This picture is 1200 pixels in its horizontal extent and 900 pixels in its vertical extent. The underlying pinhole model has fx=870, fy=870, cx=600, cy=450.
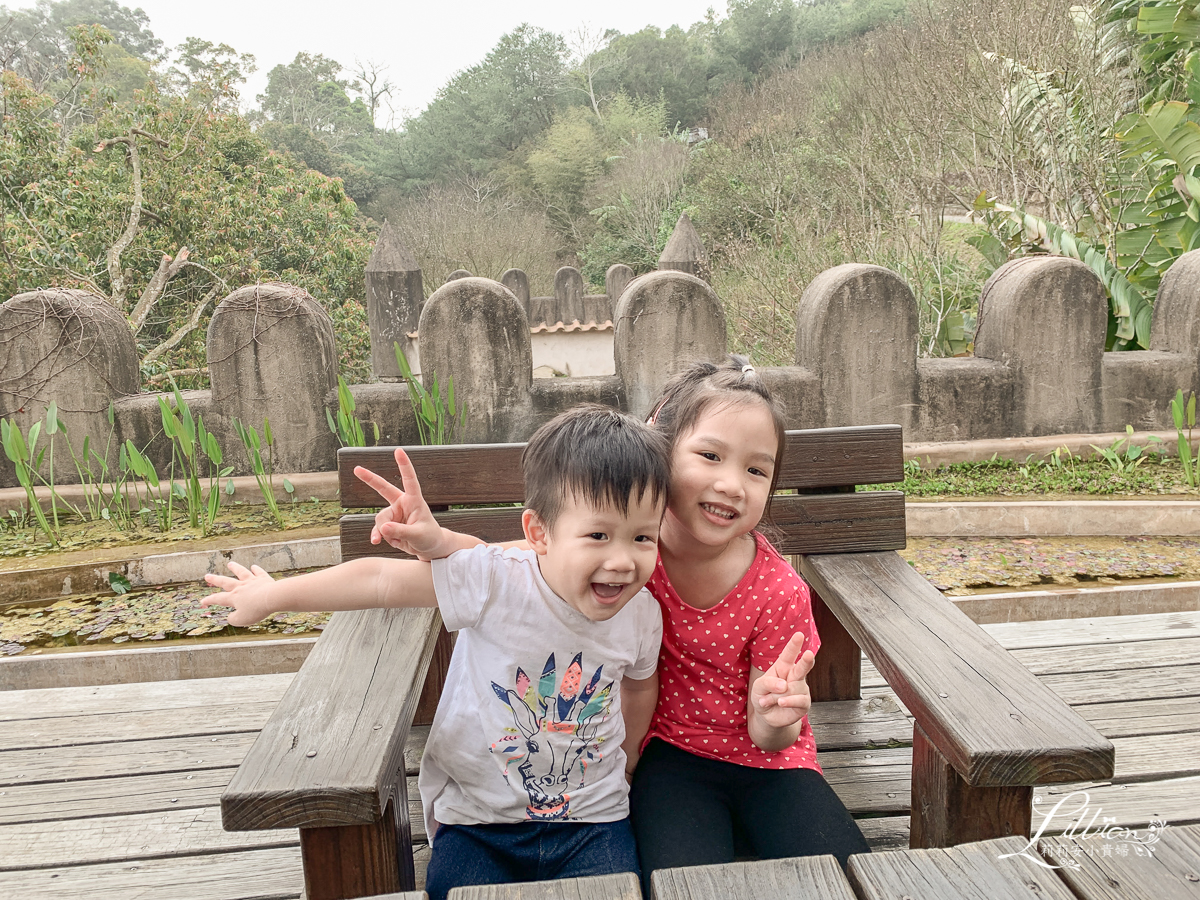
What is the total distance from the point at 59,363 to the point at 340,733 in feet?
14.7

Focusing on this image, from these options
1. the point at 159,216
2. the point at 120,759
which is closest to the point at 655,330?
the point at 120,759

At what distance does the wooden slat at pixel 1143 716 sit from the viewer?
2133mm

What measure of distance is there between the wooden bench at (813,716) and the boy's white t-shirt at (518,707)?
0.33 feet

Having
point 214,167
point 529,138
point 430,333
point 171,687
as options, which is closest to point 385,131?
point 529,138

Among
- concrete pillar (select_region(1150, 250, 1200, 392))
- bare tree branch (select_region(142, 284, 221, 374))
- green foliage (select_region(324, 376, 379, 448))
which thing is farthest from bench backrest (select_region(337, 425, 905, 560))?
bare tree branch (select_region(142, 284, 221, 374))

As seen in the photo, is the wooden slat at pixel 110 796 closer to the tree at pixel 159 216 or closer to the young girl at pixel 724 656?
the young girl at pixel 724 656

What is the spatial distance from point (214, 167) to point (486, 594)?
12.9m

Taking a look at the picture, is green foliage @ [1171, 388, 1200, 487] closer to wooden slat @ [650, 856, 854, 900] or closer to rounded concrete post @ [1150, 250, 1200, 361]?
rounded concrete post @ [1150, 250, 1200, 361]

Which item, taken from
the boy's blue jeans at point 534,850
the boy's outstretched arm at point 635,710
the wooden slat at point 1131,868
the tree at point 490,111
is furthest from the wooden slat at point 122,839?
the tree at point 490,111

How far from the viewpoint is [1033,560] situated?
418 cm

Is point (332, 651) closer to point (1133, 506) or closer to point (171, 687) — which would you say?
point (171, 687)

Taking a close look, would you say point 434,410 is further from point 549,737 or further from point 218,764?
point 549,737

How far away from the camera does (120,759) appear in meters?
2.16

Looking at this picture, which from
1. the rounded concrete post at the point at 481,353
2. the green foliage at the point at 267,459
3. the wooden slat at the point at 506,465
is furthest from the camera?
the rounded concrete post at the point at 481,353
